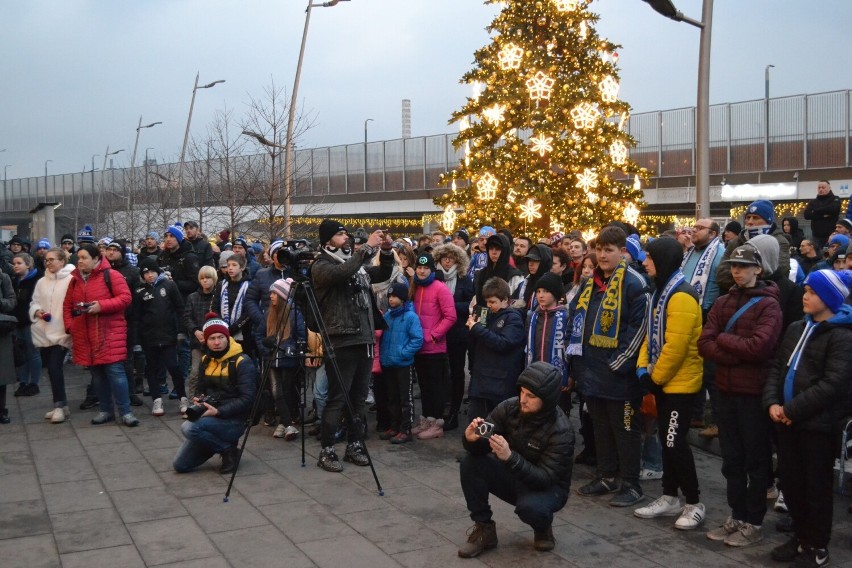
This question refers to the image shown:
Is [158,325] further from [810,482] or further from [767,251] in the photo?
[810,482]

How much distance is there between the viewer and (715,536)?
6.56 metres

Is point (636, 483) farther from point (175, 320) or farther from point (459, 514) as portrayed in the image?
point (175, 320)

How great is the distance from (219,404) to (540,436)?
362 centimetres

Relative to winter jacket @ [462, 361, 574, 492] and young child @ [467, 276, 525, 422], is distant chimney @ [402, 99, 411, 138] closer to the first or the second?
young child @ [467, 276, 525, 422]

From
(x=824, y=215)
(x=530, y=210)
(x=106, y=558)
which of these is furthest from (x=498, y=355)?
(x=530, y=210)

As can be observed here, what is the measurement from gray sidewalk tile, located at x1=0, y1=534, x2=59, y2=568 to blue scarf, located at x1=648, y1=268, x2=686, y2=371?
14.7ft

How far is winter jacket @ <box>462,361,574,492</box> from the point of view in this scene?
20.2ft

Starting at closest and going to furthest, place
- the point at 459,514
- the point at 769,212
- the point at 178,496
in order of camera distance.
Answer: the point at 459,514
the point at 178,496
the point at 769,212

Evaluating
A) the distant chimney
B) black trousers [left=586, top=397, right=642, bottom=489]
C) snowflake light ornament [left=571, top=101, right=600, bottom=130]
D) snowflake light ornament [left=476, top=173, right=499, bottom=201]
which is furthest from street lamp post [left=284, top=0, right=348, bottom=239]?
the distant chimney

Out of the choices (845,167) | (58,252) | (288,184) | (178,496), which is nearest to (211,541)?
(178,496)

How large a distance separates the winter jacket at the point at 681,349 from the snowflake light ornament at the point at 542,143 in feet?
42.8

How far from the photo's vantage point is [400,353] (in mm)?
9891

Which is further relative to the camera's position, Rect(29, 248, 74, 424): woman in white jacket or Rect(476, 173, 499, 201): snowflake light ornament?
Rect(476, 173, 499, 201): snowflake light ornament

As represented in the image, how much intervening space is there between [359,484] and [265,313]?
10.4 ft
